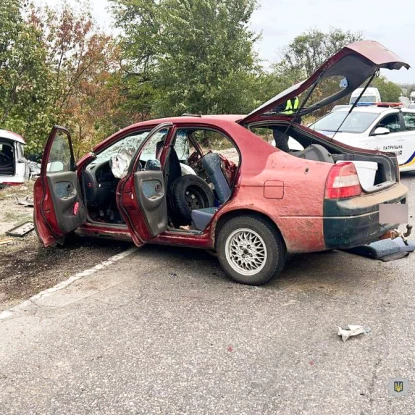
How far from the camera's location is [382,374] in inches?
111

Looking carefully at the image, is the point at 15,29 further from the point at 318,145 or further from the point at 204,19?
the point at 318,145

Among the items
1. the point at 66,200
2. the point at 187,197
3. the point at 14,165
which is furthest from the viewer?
the point at 14,165

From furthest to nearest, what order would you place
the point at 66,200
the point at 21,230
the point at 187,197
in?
1. the point at 21,230
2. the point at 187,197
3. the point at 66,200

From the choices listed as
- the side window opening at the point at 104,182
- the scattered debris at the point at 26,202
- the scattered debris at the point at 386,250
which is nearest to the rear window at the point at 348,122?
the scattered debris at the point at 386,250

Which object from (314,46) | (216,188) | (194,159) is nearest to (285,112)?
(216,188)

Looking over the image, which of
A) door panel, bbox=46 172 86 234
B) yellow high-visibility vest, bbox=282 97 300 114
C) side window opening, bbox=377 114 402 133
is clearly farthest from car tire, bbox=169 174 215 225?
side window opening, bbox=377 114 402 133

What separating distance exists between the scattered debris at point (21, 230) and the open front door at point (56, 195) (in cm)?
128

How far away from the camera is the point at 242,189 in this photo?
4.21 metres

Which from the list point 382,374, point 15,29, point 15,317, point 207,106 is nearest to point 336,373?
point 382,374

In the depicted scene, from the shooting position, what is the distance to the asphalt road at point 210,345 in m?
2.62

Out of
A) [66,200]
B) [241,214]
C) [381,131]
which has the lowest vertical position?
[241,214]

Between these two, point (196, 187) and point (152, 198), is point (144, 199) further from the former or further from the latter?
point (196, 187)

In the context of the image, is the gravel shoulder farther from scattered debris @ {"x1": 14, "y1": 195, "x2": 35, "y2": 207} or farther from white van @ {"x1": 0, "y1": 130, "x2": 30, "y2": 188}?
white van @ {"x1": 0, "y1": 130, "x2": 30, "y2": 188}

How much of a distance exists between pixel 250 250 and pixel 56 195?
6.81 ft
